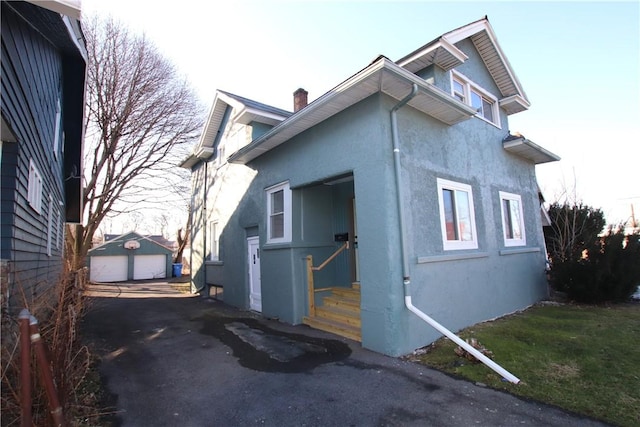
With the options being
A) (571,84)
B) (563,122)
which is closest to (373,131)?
(571,84)

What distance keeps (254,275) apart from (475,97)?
7.87 m

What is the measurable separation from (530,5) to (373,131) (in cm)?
499

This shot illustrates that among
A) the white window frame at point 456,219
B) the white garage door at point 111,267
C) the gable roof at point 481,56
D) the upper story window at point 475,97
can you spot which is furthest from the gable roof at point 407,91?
the white garage door at point 111,267

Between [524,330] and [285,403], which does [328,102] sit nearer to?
[285,403]

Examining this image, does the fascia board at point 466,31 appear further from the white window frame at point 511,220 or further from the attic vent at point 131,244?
the attic vent at point 131,244

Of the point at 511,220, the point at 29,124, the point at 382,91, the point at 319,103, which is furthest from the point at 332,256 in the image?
the point at 29,124

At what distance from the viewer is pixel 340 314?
22.8ft

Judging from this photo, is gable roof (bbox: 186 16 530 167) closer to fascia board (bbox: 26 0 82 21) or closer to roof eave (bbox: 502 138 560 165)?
roof eave (bbox: 502 138 560 165)

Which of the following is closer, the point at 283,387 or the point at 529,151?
A: the point at 283,387

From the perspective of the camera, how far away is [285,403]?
3.81 metres

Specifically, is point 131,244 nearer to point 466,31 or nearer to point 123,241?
point 123,241

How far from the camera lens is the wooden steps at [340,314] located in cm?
649

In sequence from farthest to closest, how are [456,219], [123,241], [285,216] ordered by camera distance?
[123,241], [285,216], [456,219]

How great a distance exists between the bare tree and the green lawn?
52.0 feet
